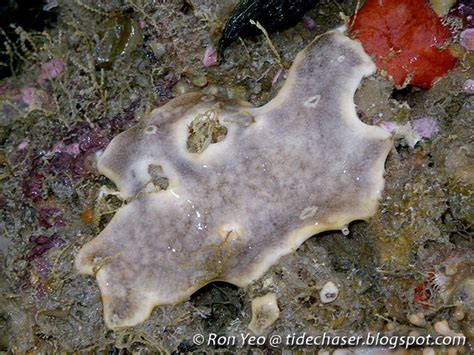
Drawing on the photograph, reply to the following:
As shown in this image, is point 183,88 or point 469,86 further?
point 183,88

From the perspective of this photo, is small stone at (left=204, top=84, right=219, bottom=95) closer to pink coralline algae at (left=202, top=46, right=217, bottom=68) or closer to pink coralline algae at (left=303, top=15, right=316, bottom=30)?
pink coralline algae at (left=202, top=46, right=217, bottom=68)

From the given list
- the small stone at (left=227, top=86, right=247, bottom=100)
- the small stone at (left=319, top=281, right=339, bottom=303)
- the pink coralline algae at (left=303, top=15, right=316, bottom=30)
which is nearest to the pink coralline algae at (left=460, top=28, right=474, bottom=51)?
the pink coralline algae at (left=303, top=15, right=316, bottom=30)

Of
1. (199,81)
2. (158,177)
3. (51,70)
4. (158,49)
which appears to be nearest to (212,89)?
(199,81)

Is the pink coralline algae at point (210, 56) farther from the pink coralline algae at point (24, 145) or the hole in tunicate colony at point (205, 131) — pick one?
the pink coralline algae at point (24, 145)

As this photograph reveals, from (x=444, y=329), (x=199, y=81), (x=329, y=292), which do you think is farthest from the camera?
(x=199, y=81)

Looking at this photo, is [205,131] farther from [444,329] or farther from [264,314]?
[444,329]

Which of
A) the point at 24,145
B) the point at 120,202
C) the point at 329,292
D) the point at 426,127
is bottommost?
the point at 329,292
